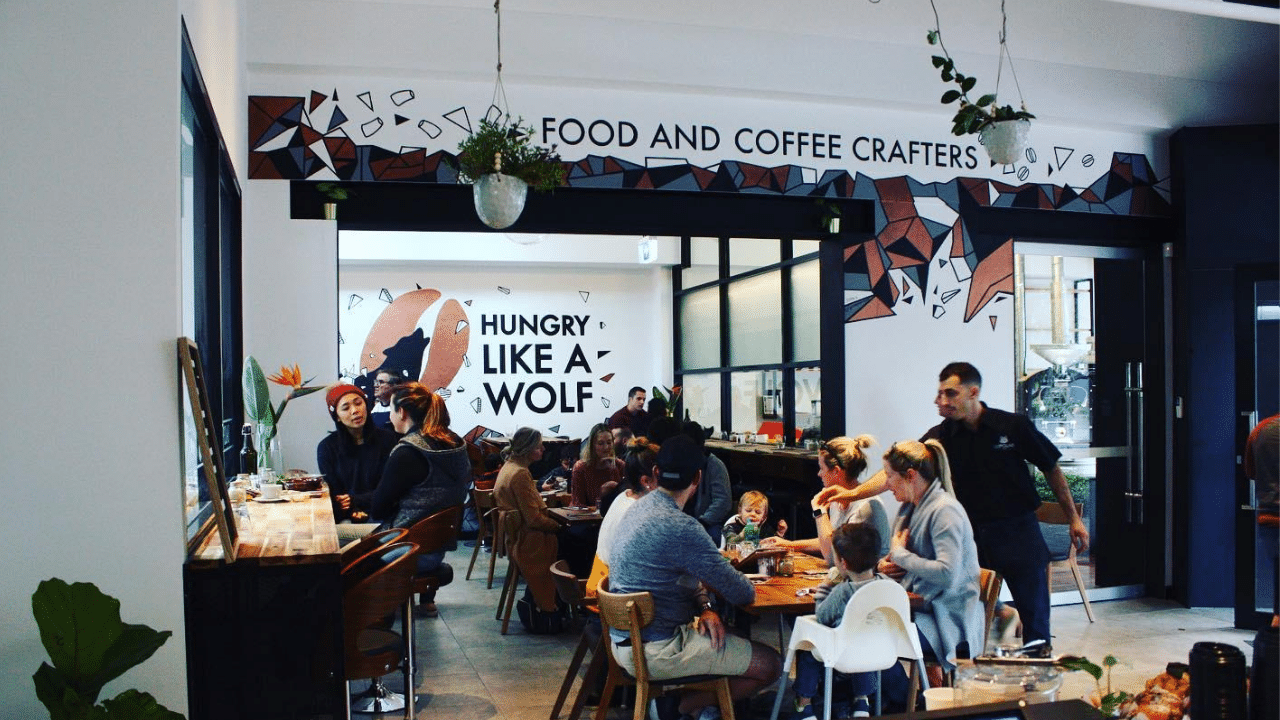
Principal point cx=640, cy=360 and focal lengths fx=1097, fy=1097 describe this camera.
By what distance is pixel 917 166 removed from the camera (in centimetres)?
777

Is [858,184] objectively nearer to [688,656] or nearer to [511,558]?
[511,558]

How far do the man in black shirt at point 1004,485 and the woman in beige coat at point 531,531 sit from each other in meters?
2.55

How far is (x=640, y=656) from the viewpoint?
4258 mm

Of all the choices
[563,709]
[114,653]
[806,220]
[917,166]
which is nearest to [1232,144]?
[917,166]

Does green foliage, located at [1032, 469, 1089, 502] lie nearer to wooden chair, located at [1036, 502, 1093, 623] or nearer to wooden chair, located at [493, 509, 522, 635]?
wooden chair, located at [1036, 502, 1093, 623]

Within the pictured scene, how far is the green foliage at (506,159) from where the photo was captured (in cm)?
575

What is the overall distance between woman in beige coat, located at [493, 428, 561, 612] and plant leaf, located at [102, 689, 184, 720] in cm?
437

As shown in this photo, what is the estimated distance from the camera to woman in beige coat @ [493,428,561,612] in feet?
22.6

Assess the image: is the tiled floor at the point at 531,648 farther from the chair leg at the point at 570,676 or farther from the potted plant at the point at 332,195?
the potted plant at the point at 332,195

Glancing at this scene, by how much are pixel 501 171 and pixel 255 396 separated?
1704 millimetres

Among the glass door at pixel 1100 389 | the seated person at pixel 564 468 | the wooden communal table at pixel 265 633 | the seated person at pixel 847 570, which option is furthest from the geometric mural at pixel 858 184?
the seated person at pixel 564 468

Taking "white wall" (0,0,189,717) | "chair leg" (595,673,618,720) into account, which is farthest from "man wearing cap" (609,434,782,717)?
"white wall" (0,0,189,717)

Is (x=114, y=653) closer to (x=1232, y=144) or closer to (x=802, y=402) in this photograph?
(x=802, y=402)

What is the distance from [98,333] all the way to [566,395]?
9895 mm
